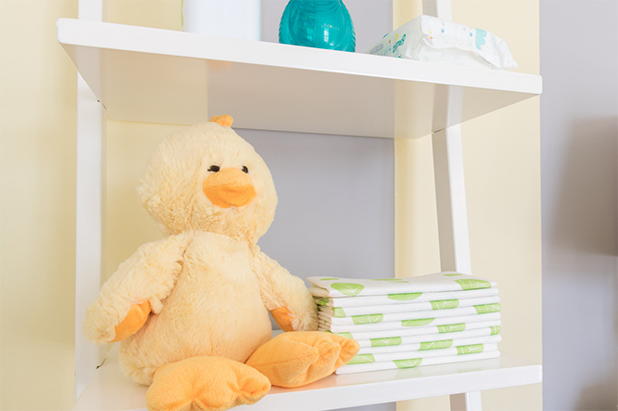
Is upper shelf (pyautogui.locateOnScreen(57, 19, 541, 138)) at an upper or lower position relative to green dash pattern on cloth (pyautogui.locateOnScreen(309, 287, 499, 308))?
upper

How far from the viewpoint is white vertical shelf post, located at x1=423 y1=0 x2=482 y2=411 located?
0.80 metres

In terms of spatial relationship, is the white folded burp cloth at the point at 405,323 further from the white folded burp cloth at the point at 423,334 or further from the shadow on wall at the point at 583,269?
the shadow on wall at the point at 583,269

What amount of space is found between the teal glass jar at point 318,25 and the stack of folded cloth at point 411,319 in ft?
1.05

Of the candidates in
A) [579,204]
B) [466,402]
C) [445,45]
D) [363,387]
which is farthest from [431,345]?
[579,204]

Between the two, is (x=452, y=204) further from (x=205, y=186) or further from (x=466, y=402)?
(x=205, y=186)

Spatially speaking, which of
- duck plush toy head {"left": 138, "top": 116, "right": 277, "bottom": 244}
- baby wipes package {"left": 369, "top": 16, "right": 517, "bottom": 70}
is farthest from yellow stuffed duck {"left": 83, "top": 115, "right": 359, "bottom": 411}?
baby wipes package {"left": 369, "top": 16, "right": 517, "bottom": 70}

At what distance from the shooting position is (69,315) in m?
0.74

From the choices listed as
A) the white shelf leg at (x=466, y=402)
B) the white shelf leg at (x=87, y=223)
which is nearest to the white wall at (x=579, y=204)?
the white shelf leg at (x=466, y=402)

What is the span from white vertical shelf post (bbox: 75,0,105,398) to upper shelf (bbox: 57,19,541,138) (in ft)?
0.11

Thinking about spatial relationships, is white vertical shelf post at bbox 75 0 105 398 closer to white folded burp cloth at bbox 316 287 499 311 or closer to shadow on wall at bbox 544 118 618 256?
white folded burp cloth at bbox 316 287 499 311

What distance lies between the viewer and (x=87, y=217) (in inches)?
26.1

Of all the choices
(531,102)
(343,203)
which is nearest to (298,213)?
(343,203)

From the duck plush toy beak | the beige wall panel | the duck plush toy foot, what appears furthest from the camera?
the beige wall panel

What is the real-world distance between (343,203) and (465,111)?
28 centimetres
